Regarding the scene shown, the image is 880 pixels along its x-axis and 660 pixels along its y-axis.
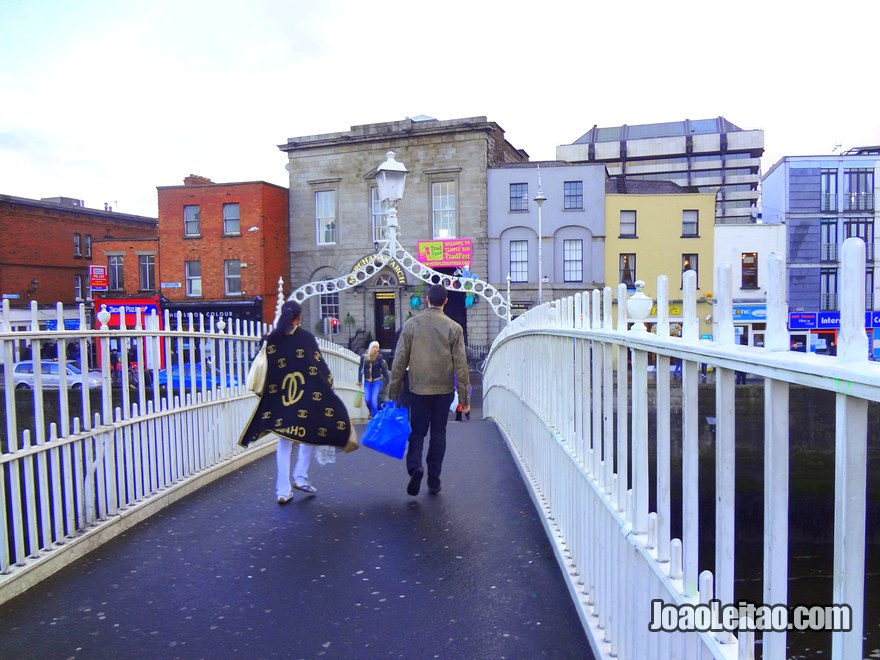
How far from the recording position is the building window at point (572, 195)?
115 ft

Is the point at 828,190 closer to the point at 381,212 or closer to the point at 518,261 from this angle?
the point at 518,261

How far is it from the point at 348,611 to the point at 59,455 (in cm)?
243

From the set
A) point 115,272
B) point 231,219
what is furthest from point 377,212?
point 115,272

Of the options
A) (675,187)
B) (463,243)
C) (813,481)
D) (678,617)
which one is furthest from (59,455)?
(675,187)

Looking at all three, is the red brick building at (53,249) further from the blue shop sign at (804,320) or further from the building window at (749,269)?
the blue shop sign at (804,320)

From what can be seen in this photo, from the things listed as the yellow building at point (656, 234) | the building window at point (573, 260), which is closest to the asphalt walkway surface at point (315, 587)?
the building window at point (573, 260)

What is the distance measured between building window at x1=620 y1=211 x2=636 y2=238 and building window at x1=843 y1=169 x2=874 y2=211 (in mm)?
12697

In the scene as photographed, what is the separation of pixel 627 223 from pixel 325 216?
51.0ft

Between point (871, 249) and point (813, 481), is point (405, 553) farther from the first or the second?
point (871, 249)

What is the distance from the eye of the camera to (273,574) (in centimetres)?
468

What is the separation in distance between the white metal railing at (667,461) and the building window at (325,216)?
3341 centimetres

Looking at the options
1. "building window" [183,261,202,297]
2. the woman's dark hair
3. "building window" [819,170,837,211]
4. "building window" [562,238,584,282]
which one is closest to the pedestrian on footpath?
the woman's dark hair

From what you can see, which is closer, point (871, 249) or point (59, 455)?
point (59, 455)

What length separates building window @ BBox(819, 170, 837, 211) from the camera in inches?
1495
